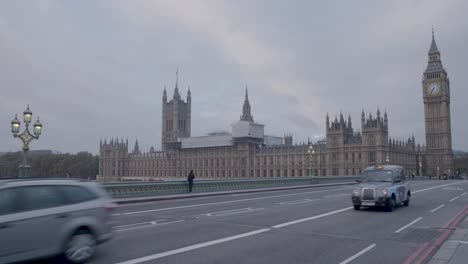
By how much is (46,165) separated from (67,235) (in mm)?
65755

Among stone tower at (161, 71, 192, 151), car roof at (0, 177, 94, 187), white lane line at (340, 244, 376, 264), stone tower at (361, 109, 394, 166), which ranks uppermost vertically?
stone tower at (161, 71, 192, 151)

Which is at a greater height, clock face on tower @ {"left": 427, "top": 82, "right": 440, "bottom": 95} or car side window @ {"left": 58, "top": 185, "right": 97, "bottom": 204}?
clock face on tower @ {"left": 427, "top": 82, "right": 440, "bottom": 95}

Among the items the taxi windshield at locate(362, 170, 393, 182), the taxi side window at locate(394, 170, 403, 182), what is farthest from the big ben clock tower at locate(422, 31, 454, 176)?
the taxi windshield at locate(362, 170, 393, 182)

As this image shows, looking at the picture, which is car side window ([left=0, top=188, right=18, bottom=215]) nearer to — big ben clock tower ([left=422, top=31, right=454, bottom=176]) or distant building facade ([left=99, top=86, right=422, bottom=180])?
distant building facade ([left=99, top=86, right=422, bottom=180])

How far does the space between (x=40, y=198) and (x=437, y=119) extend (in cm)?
12966

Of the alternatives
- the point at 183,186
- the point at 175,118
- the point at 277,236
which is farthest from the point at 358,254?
the point at 175,118

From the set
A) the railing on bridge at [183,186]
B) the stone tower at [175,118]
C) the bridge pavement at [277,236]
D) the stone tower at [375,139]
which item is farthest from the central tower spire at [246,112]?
the bridge pavement at [277,236]

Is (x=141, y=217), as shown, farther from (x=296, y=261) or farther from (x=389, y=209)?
(x=389, y=209)

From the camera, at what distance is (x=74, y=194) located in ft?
28.3

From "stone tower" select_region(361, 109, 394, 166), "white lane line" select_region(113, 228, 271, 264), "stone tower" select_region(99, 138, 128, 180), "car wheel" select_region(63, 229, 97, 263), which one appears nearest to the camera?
"car wheel" select_region(63, 229, 97, 263)

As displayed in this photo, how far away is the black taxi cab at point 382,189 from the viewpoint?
17844 mm

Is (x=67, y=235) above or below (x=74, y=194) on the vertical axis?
below

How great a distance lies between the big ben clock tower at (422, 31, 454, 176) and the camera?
116500 mm

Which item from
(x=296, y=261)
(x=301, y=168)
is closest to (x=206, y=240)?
(x=296, y=261)
